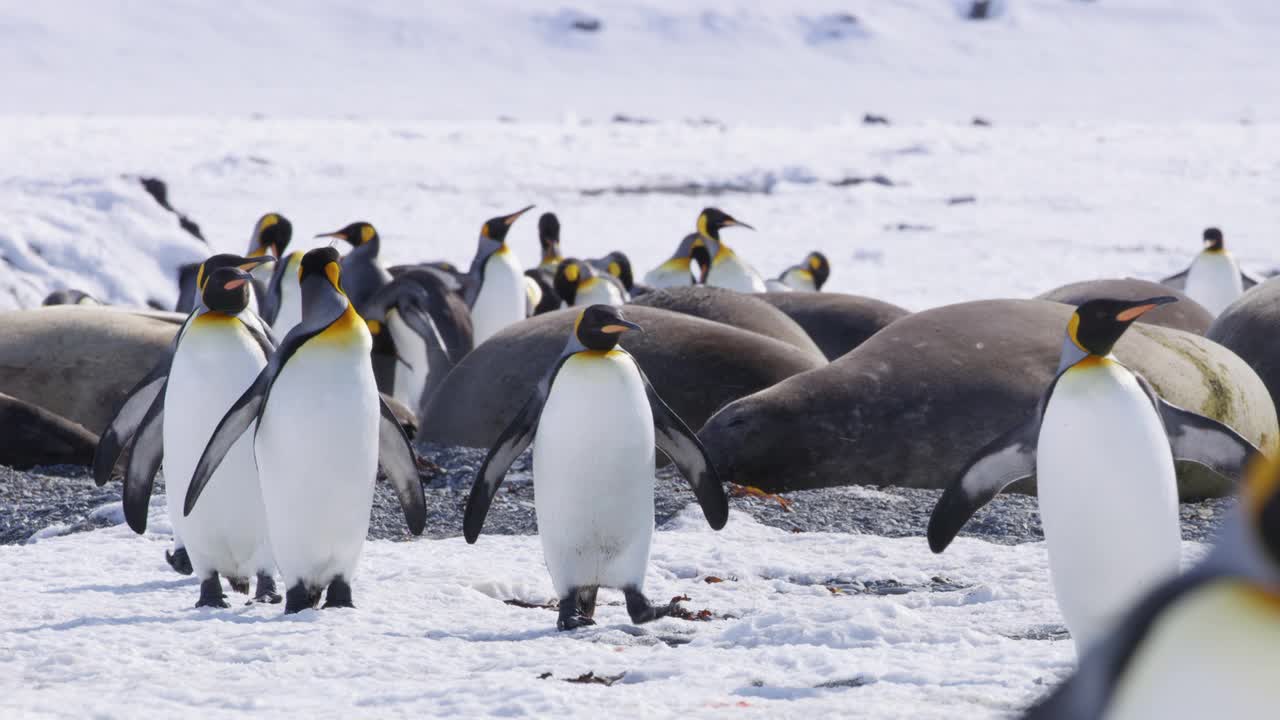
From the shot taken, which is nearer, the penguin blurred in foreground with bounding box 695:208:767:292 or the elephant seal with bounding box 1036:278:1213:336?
the elephant seal with bounding box 1036:278:1213:336

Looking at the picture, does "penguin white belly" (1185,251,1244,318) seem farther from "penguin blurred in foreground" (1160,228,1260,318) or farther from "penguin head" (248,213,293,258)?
"penguin head" (248,213,293,258)

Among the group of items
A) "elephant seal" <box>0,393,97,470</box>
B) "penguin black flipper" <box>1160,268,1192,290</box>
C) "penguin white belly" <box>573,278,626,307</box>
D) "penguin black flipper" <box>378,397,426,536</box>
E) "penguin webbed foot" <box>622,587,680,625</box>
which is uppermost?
"penguin black flipper" <box>1160,268,1192,290</box>

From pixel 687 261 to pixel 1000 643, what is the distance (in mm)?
10409

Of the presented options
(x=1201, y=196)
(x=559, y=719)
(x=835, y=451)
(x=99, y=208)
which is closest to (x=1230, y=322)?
(x=835, y=451)

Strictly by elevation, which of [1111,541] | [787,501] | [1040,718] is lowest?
[787,501]

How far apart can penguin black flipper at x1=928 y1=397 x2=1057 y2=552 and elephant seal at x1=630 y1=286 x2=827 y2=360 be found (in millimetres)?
3420

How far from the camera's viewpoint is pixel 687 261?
1366cm

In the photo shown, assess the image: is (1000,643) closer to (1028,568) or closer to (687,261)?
(1028,568)

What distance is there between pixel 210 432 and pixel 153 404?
420 millimetres

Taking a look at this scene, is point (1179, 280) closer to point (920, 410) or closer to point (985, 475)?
point (920, 410)

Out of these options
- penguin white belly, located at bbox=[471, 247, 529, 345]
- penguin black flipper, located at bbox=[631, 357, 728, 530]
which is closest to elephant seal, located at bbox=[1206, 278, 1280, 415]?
penguin black flipper, located at bbox=[631, 357, 728, 530]

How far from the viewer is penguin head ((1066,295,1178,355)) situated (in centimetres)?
342

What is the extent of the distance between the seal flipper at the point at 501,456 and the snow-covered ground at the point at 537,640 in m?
0.21

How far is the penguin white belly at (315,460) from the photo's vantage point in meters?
3.90
